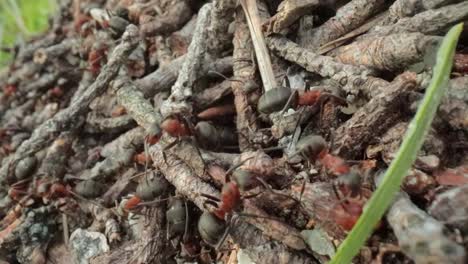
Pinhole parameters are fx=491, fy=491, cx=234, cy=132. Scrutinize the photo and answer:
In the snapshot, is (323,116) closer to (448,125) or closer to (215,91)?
(448,125)

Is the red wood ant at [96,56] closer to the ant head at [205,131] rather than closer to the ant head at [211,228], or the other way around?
the ant head at [205,131]

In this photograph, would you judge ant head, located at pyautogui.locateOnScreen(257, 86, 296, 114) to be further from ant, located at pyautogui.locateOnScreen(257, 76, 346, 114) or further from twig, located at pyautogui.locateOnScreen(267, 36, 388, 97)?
twig, located at pyautogui.locateOnScreen(267, 36, 388, 97)

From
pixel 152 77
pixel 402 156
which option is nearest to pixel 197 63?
pixel 152 77

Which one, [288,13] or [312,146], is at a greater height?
[288,13]

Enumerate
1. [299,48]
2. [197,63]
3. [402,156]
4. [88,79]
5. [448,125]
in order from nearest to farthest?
[402,156] < [448,125] < [299,48] < [197,63] < [88,79]

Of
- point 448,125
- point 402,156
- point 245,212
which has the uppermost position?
point 402,156

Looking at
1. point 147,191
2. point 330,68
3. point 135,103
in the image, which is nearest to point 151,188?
point 147,191

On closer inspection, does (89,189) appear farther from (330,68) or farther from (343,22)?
(343,22)

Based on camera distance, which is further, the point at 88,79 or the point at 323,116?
the point at 88,79
